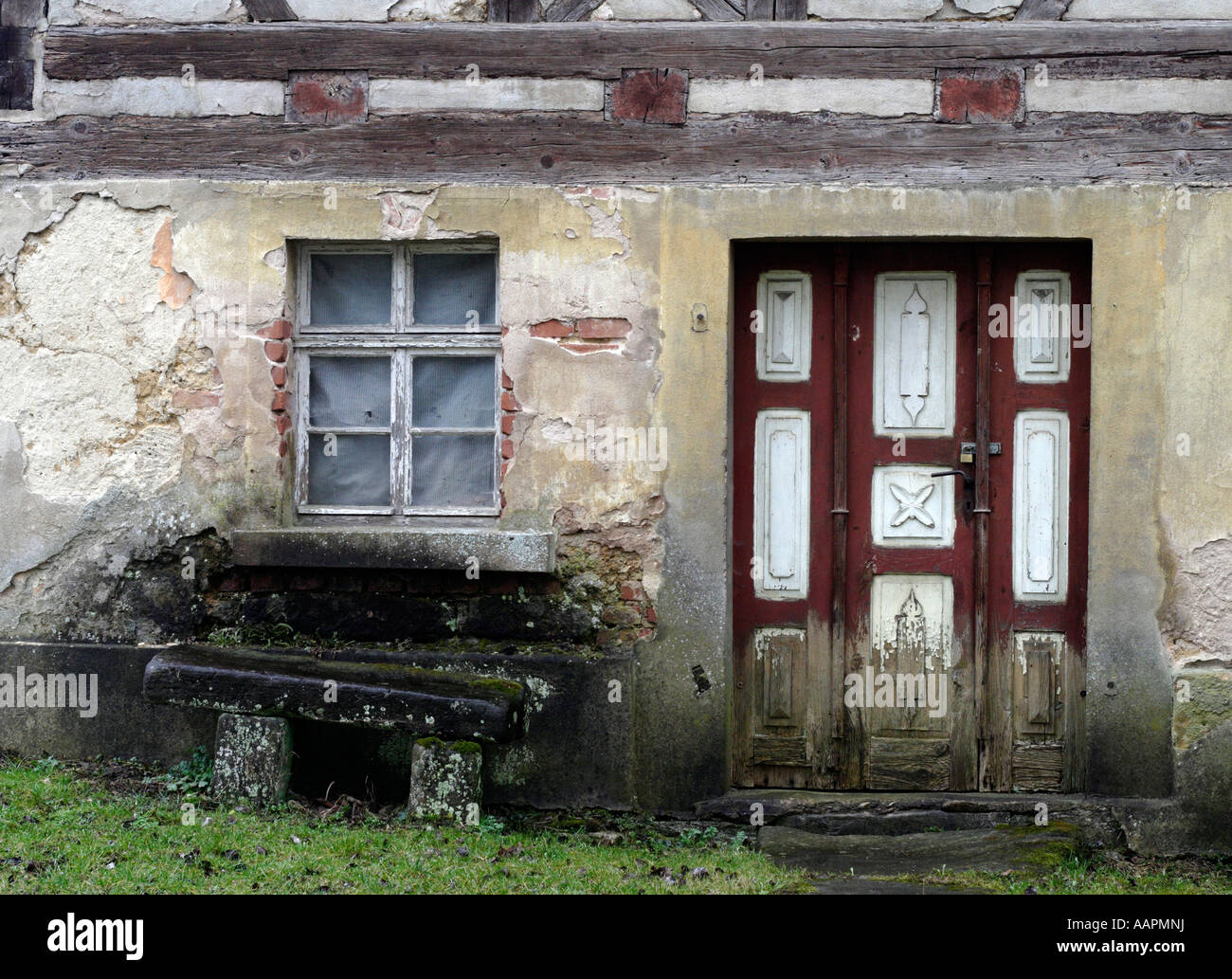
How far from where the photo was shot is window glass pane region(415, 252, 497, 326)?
18.7 feet

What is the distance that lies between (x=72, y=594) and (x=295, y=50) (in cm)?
262

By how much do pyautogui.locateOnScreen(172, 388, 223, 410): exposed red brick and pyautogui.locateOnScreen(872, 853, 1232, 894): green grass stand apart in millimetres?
3504

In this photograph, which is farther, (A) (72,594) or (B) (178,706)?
(A) (72,594)

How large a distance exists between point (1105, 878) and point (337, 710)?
10.0 ft

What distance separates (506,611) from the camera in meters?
5.55

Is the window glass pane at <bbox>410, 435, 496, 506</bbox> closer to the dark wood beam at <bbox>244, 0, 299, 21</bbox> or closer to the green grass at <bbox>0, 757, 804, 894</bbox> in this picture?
the green grass at <bbox>0, 757, 804, 894</bbox>

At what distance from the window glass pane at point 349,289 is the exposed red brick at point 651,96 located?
50.5 inches

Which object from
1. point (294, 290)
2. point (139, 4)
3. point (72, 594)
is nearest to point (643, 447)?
point (294, 290)

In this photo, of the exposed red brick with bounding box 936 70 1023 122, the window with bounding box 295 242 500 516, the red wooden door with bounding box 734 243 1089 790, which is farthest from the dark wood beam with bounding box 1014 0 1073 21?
the window with bounding box 295 242 500 516

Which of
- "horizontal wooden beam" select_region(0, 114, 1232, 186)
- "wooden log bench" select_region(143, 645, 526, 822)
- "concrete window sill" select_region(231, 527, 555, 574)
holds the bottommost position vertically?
"wooden log bench" select_region(143, 645, 526, 822)

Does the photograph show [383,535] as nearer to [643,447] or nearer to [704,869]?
[643,447]

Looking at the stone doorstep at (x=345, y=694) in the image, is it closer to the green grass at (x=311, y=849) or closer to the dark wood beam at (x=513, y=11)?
the green grass at (x=311, y=849)

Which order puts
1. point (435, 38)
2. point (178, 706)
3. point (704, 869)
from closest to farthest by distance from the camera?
point (704, 869)
point (178, 706)
point (435, 38)

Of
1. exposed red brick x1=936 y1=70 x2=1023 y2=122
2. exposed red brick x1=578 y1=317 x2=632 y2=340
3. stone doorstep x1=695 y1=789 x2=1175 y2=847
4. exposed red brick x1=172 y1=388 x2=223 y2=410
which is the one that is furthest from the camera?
exposed red brick x1=172 y1=388 x2=223 y2=410
